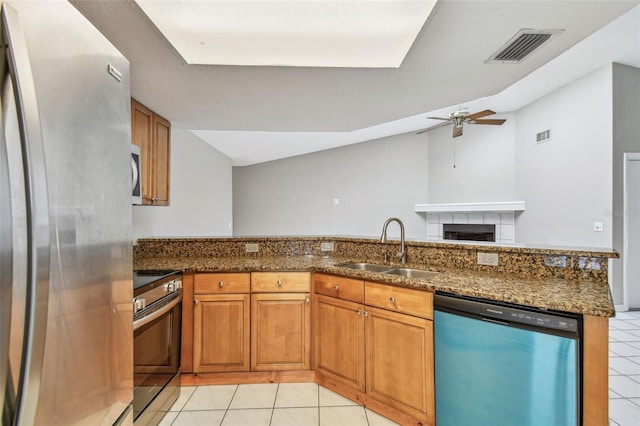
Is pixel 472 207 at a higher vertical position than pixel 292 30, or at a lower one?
lower

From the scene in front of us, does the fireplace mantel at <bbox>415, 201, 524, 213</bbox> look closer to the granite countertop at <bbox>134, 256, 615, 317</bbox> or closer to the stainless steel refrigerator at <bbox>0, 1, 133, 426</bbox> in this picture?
the granite countertop at <bbox>134, 256, 615, 317</bbox>

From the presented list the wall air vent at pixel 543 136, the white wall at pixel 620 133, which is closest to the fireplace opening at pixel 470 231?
the wall air vent at pixel 543 136

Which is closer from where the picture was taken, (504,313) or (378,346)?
(504,313)

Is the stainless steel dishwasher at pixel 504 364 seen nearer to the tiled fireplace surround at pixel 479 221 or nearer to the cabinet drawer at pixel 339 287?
the cabinet drawer at pixel 339 287

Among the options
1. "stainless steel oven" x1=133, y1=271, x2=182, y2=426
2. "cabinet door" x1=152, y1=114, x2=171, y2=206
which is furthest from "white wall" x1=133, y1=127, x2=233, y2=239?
"stainless steel oven" x1=133, y1=271, x2=182, y2=426

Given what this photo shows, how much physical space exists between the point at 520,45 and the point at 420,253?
142cm

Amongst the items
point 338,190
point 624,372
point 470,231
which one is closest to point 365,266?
point 624,372

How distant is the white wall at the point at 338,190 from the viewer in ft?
21.7

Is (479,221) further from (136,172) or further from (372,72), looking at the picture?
(136,172)

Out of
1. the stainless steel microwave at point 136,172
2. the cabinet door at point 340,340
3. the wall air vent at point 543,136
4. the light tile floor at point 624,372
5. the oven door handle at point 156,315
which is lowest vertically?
the light tile floor at point 624,372

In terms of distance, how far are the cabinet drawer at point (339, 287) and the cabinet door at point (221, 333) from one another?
0.53 metres

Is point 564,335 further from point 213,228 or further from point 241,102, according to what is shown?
point 213,228

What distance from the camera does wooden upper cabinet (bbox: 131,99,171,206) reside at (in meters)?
2.25

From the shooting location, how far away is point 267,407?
1.99m
